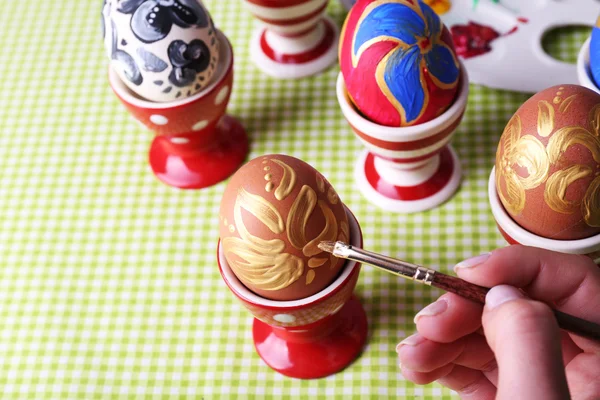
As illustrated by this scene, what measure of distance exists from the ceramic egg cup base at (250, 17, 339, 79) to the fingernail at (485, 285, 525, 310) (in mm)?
560

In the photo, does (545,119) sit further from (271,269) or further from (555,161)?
(271,269)

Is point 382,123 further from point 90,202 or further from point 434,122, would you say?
point 90,202

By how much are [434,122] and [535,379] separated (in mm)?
360

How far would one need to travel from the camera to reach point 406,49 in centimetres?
73

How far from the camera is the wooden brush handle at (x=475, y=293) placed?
0.57 metres

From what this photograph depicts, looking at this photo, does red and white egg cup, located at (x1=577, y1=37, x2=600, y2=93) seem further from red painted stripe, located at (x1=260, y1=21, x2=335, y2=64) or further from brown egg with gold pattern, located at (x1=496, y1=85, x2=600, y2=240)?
red painted stripe, located at (x1=260, y1=21, x2=335, y2=64)

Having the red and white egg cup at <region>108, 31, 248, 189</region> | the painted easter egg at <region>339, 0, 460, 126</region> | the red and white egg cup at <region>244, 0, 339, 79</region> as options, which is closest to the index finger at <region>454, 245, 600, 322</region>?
the painted easter egg at <region>339, 0, 460, 126</region>

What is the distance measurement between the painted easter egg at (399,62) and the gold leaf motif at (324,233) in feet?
0.56

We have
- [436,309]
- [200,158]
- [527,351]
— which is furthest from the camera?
[200,158]

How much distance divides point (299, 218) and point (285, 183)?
0.11ft

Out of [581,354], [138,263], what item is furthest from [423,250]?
[138,263]

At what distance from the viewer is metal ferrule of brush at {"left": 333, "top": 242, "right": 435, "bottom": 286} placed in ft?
1.86

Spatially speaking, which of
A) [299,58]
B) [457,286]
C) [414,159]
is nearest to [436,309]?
[457,286]

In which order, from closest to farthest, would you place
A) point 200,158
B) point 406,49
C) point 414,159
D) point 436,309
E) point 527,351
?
point 527,351
point 436,309
point 406,49
point 414,159
point 200,158
